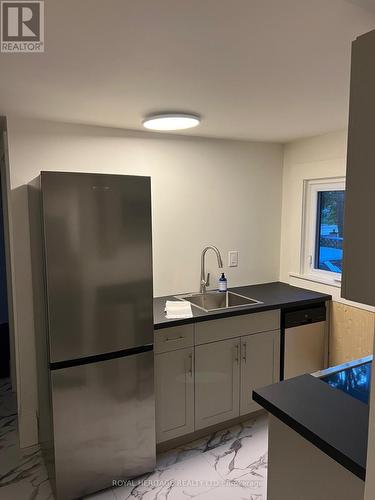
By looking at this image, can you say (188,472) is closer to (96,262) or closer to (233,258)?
(96,262)

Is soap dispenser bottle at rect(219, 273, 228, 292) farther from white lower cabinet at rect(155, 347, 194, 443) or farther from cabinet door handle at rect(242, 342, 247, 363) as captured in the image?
white lower cabinet at rect(155, 347, 194, 443)

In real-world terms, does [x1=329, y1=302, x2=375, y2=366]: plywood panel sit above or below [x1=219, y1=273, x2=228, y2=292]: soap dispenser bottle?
below

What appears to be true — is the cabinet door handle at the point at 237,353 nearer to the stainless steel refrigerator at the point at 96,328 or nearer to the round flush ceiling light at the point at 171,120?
the stainless steel refrigerator at the point at 96,328

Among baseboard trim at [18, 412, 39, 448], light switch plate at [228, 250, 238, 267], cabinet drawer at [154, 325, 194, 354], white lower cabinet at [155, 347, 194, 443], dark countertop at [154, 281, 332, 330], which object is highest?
light switch plate at [228, 250, 238, 267]

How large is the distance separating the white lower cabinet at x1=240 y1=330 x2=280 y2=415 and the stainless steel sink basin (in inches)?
12.1

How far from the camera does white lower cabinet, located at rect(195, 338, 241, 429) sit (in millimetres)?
2547

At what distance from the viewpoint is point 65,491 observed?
6.68 feet

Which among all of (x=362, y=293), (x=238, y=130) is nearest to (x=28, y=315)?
(x=238, y=130)

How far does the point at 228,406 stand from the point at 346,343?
1071 mm

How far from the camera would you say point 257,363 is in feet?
9.07

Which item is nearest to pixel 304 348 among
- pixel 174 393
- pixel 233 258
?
pixel 233 258

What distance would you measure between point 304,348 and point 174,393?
114 cm

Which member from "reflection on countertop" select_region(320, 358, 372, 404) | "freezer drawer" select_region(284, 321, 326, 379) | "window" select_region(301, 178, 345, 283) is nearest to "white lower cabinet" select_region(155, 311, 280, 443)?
"freezer drawer" select_region(284, 321, 326, 379)

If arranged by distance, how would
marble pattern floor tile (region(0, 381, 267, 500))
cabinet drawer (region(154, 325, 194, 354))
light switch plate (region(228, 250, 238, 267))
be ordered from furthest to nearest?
1. light switch plate (region(228, 250, 238, 267))
2. cabinet drawer (region(154, 325, 194, 354))
3. marble pattern floor tile (region(0, 381, 267, 500))
